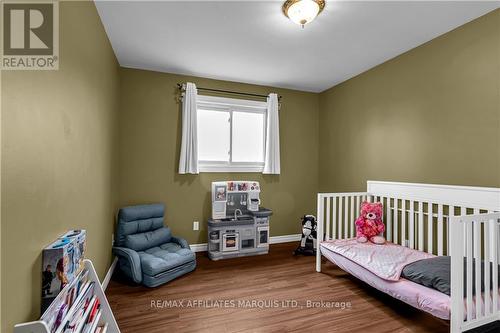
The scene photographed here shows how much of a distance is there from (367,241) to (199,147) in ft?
8.45

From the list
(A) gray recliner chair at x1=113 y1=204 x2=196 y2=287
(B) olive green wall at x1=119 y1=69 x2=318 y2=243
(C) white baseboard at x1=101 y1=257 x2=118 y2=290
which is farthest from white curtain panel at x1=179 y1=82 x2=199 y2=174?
(C) white baseboard at x1=101 y1=257 x2=118 y2=290

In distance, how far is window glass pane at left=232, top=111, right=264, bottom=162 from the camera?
400 cm

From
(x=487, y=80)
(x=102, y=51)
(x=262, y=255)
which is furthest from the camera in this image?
(x=262, y=255)

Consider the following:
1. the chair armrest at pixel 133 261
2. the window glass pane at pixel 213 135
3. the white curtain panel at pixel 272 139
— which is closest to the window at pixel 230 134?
the window glass pane at pixel 213 135

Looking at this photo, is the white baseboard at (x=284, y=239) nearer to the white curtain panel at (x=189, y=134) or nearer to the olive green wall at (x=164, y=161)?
the olive green wall at (x=164, y=161)

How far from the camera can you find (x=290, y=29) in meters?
2.45

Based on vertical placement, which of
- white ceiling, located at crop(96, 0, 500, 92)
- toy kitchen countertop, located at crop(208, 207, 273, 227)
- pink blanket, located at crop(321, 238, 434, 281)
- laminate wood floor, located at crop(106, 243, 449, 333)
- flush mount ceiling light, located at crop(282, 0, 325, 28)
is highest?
white ceiling, located at crop(96, 0, 500, 92)

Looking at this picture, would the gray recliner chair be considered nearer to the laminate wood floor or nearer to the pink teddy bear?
the laminate wood floor

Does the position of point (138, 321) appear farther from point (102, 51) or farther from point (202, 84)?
point (202, 84)

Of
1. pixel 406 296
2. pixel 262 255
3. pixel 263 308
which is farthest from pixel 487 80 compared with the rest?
pixel 262 255

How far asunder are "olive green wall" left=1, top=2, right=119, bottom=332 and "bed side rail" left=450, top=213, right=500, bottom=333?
2.34 meters

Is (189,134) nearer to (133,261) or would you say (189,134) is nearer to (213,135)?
(213,135)

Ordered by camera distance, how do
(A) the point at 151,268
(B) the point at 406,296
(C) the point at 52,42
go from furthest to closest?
1. (A) the point at 151,268
2. (B) the point at 406,296
3. (C) the point at 52,42

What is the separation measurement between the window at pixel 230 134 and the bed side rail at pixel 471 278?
276 centimetres
